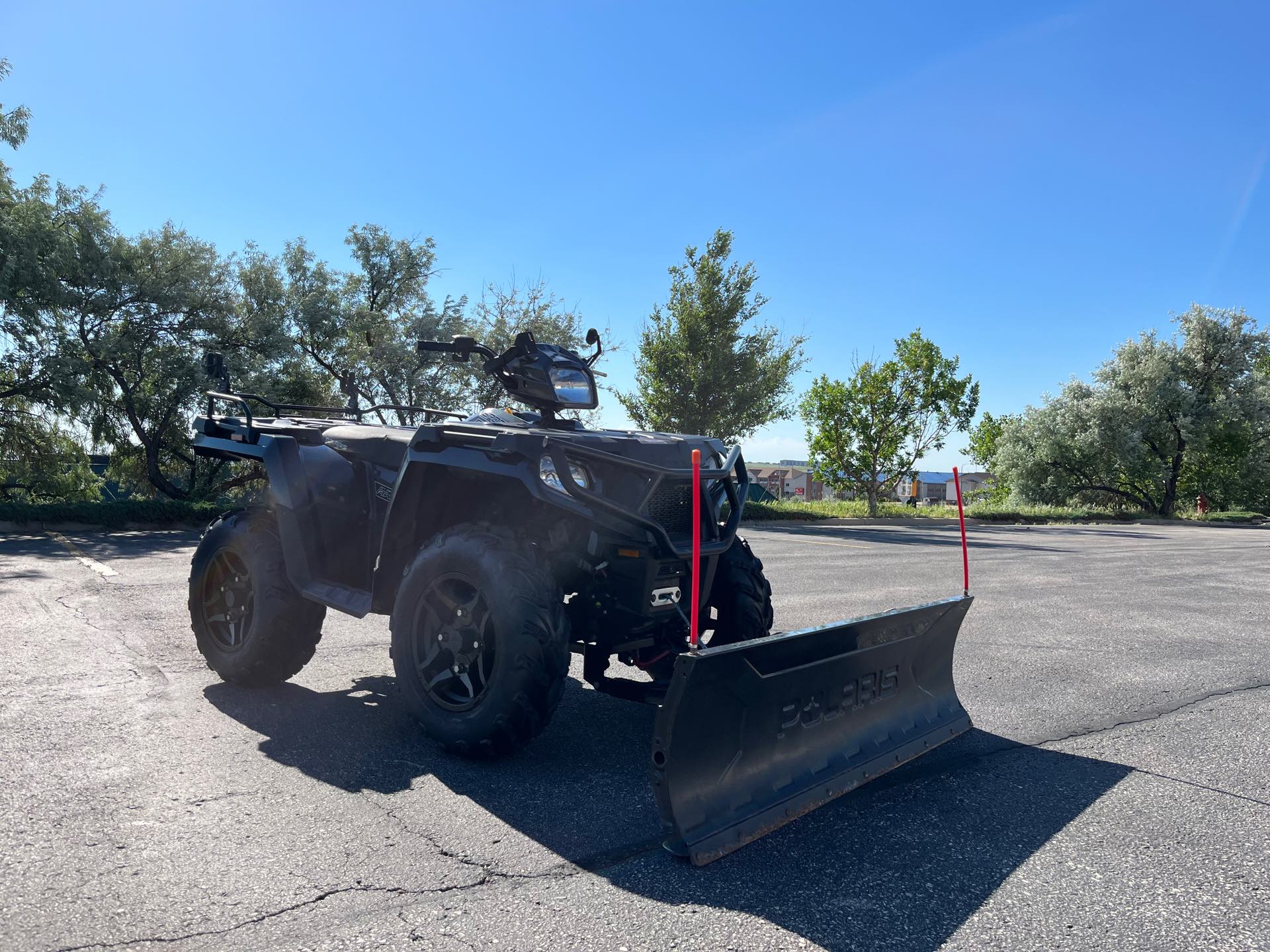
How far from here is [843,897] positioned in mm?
2684

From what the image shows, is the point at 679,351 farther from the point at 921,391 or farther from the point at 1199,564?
the point at 1199,564

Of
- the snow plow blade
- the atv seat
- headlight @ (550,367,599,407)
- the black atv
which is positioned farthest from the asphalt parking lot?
headlight @ (550,367,599,407)

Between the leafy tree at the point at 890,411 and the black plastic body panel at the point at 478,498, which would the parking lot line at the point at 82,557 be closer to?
the black plastic body panel at the point at 478,498

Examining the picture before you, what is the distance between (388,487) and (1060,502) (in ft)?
132

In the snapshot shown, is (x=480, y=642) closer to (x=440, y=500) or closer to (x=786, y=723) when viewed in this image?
(x=440, y=500)

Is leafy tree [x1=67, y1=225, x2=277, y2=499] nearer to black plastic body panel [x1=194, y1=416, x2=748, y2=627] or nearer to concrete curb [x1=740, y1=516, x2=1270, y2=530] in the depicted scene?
concrete curb [x1=740, y1=516, x2=1270, y2=530]

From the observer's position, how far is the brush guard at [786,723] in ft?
9.40

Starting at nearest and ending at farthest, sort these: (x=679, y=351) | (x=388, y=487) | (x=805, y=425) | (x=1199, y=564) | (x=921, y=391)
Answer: (x=388, y=487), (x=1199, y=564), (x=679, y=351), (x=921, y=391), (x=805, y=425)

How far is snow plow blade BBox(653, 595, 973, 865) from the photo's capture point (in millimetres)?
2869

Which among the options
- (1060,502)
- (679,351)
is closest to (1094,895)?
(679,351)

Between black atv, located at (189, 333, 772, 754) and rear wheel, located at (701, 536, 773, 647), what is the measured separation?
1 cm

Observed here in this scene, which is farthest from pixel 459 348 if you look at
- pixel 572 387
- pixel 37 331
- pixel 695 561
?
pixel 37 331

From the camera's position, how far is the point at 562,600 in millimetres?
3848

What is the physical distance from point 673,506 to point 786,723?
1145 mm
